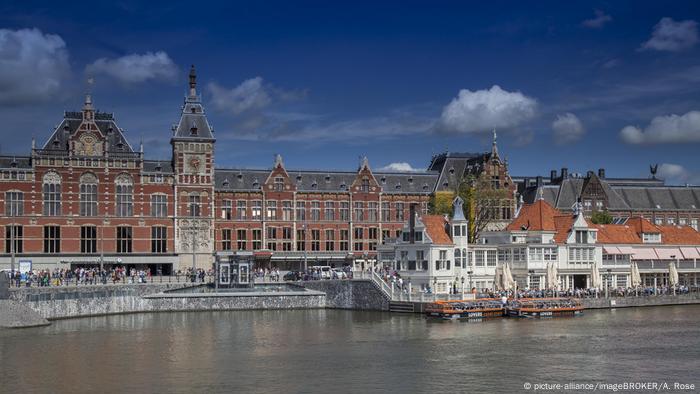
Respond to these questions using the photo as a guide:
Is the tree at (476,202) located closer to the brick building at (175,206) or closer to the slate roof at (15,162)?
the brick building at (175,206)

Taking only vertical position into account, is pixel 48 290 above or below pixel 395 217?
below

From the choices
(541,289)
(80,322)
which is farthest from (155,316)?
(541,289)

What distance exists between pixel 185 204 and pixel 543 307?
1708 inches

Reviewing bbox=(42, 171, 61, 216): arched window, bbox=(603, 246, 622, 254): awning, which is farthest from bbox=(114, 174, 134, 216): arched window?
bbox=(603, 246, 622, 254): awning

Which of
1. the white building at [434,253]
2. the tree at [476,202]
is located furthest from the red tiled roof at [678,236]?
the white building at [434,253]

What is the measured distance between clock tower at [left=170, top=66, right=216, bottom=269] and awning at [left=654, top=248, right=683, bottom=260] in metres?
48.7

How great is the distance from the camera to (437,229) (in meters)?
87.2

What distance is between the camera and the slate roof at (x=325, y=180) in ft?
356

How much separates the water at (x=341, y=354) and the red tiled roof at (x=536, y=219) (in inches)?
620

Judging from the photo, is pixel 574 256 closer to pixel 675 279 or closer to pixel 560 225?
pixel 560 225

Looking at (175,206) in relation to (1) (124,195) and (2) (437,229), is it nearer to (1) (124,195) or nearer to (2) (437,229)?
(1) (124,195)

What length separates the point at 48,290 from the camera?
255 feet

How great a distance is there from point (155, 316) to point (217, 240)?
2684 centimetres

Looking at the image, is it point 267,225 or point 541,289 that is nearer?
point 541,289
